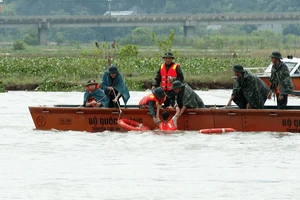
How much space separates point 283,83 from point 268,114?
986 millimetres

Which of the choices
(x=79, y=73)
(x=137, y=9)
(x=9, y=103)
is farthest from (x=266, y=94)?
(x=137, y=9)

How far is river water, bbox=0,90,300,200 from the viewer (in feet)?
58.3

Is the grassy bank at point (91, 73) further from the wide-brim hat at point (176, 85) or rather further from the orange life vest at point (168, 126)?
the wide-brim hat at point (176, 85)

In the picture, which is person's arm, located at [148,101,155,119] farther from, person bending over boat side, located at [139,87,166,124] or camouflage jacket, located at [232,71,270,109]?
camouflage jacket, located at [232,71,270,109]

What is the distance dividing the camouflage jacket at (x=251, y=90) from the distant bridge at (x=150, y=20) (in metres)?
96.4

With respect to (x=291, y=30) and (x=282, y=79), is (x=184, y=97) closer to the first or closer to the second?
(x=282, y=79)

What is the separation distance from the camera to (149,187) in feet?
59.6

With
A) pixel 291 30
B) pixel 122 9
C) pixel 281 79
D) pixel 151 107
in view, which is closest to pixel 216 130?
pixel 151 107

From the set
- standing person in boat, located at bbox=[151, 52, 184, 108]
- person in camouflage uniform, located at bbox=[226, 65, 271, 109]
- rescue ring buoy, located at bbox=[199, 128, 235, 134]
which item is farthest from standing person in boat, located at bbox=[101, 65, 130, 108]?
person in camouflage uniform, located at bbox=[226, 65, 271, 109]

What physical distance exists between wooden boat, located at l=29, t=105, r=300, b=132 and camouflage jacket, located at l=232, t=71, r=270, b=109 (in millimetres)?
440

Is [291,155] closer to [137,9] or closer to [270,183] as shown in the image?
[270,183]

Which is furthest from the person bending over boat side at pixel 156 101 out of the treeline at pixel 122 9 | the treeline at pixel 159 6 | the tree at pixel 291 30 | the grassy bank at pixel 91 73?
the treeline at pixel 159 6

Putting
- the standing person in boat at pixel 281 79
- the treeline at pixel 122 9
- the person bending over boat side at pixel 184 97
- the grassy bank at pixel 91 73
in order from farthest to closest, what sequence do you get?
1. the treeline at pixel 122 9
2. the grassy bank at pixel 91 73
3. the standing person in boat at pixel 281 79
4. the person bending over boat side at pixel 184 97

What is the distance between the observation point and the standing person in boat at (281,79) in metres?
23.8
